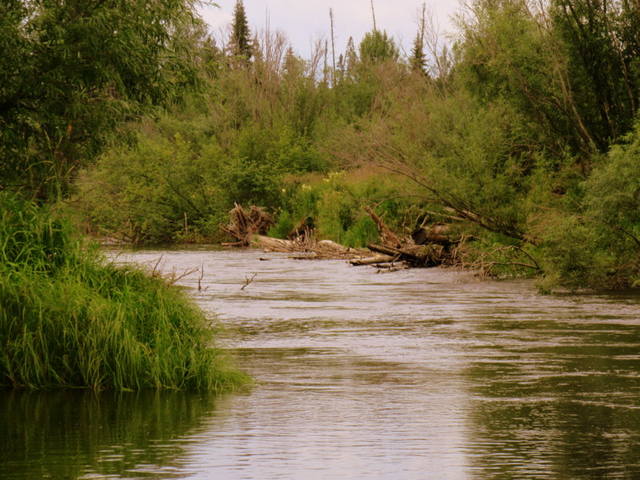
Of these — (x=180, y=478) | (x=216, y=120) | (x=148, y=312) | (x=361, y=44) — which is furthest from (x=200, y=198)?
(x=180, y=478)

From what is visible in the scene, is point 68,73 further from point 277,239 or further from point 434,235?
point 277,239

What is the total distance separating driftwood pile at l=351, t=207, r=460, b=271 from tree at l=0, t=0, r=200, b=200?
18.4 metres

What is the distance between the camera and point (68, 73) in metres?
17.9

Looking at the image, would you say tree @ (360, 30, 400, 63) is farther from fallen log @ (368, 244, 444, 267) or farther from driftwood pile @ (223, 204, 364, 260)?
fallen log @ (368, 244, 444, 267)

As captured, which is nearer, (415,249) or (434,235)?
(434,235)

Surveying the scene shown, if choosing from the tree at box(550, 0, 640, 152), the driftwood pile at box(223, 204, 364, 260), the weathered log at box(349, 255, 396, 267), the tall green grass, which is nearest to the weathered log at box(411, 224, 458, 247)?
the weathered log at box(349, 255, 396, 267)

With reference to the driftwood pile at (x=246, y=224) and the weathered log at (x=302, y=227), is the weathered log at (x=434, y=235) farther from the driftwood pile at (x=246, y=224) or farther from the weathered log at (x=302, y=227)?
the driftwood pile at (x=246, y=224)

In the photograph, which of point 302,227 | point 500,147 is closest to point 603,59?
point 500,147

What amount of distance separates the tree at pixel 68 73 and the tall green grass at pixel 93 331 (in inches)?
121

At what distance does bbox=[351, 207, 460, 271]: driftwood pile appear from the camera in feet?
123

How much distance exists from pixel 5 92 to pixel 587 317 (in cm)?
1088

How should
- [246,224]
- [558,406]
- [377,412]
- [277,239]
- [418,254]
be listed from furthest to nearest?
[246,224] → [277,239] → [418,254] → [558,406] → [377,412]

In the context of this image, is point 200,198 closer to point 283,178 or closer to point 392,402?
point 283,178

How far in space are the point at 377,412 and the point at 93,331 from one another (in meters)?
3.15
